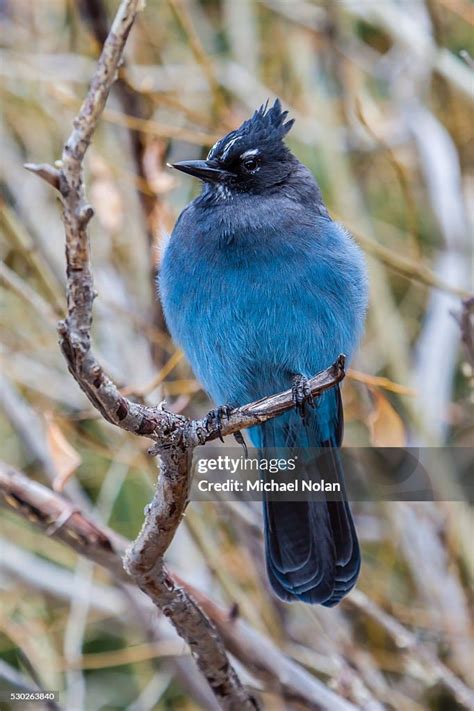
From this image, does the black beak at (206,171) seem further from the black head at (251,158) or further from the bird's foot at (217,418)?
the bird's foot at (217,418)

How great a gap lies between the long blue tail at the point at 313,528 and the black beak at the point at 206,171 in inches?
34.9

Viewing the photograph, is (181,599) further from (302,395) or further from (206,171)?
(206,171)

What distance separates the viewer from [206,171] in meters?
3.49

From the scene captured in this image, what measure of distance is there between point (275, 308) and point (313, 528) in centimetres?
79

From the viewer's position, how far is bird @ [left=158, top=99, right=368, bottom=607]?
129 inches

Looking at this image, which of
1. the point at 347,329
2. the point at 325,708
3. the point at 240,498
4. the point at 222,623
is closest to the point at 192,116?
the point at 347,329

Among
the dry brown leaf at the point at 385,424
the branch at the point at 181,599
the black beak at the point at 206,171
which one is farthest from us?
the black beak at the point at 206,171

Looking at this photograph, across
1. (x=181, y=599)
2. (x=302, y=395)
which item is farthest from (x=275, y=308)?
(x=181, y=599)

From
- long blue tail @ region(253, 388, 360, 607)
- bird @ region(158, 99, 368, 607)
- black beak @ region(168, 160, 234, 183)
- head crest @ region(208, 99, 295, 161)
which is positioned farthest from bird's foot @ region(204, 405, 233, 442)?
head crest @ region(208, 99, 295, 161)

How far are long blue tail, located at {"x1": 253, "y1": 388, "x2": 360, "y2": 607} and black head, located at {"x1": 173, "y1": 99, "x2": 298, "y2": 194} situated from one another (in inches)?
32.9

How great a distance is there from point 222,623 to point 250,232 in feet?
4.33

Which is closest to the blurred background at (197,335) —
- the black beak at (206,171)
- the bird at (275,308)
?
the bird at (275,308)

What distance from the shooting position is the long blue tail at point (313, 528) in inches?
127

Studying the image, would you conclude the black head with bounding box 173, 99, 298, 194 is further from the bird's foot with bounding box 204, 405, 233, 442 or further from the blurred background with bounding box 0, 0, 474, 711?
the bird's foot with bounding box 204, 405, 233, 442
